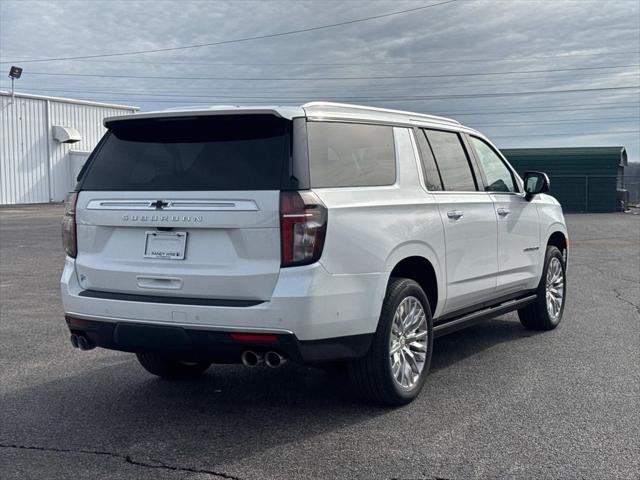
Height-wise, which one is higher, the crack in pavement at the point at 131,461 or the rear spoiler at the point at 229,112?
the rear spoiler at the point at 229,112

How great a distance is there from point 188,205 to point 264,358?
1.02m

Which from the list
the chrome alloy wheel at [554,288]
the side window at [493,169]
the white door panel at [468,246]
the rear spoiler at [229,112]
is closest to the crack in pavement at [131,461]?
the rear spoiler at [229,112]

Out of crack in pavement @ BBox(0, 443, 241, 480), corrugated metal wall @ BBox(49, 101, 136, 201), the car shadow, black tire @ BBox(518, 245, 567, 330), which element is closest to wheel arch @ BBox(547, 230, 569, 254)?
black tire @ BBox(518, 245, 567, 330)

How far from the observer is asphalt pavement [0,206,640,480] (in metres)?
4.14

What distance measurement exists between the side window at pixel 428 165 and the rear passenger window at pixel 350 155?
372 mm

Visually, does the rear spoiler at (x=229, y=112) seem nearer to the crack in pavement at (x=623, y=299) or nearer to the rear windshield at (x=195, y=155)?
the rear windshield at (x=195, y=155)

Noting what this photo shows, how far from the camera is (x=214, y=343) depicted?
446cm

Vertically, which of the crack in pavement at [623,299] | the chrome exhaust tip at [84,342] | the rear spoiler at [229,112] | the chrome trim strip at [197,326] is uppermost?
the rear spoiler at [229,112]

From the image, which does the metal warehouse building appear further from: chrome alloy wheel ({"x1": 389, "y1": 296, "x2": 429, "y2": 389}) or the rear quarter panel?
chrome alloy wheel ({"x1": 389, "y1": 296, "x2": 429, "y2": 389})

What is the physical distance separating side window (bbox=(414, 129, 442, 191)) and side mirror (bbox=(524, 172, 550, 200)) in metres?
1.77

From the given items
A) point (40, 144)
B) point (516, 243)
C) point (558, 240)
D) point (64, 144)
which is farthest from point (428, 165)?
point (64, 144)

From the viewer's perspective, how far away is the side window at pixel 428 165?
225 inches

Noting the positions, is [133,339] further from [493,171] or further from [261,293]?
[493,171]

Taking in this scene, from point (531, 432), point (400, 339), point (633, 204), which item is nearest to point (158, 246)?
point (400, 339)
